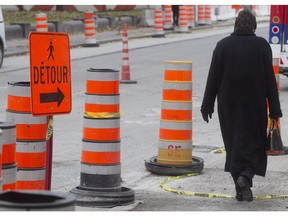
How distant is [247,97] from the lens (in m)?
8.83

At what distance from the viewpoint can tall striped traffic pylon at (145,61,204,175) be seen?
1027cm

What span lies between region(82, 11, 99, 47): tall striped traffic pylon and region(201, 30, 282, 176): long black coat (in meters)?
19.2

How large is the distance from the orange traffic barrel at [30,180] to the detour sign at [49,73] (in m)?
0.62

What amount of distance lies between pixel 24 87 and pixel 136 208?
138 cm

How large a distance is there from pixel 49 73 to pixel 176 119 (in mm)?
2601

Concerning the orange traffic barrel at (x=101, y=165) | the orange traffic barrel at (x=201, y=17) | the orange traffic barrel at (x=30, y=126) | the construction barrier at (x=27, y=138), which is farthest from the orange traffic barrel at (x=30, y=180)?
the orange traffic barrel at (x=201, y=17)

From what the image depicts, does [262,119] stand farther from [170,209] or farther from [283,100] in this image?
[283,100]

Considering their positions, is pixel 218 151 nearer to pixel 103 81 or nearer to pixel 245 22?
pixel 245 22

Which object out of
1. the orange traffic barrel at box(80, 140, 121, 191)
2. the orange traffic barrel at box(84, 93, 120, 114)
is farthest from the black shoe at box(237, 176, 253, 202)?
the orange traffic barrel at box(84, 93, 120, 114)

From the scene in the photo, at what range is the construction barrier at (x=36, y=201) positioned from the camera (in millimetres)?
4434

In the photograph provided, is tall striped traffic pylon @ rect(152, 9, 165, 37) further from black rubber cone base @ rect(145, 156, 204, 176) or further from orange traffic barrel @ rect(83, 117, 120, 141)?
orange traffic barrel @ rect(83, 117, 120, 141)

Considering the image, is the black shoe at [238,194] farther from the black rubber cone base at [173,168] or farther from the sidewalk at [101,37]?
the sidewalk at [101,37]

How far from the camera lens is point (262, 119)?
29.0ft

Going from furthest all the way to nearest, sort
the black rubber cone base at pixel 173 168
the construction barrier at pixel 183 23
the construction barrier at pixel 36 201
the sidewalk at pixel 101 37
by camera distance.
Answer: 1. the construction barrier at pixel 183 23
2. the sidewalk at pixel 101 37
3. the black rubber cone base at pixel 173 168
4. the construction barrier at pixel 36 201
